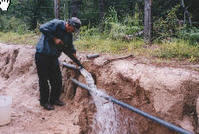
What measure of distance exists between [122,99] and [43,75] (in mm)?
1439

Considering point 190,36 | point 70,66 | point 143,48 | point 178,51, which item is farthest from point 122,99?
point 190,36

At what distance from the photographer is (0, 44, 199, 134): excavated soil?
313 centimetres

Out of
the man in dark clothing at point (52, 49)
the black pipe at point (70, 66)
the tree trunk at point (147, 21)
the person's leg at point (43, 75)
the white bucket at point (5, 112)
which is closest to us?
the white bucket at point (5, 112)

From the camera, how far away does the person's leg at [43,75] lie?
13.6 ft

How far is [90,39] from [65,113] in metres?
2.49

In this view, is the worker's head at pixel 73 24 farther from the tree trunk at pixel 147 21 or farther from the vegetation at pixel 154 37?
the tree trunk at pixel 147 21

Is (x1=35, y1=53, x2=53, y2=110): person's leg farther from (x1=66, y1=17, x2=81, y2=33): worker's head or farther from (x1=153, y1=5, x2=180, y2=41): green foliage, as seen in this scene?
(x1=153, y1=5, x2=180, y2=41): green foliage

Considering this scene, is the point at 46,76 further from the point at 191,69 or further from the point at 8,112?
the point at 191,69

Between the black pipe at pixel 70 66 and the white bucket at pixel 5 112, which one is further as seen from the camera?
the black pipe at pixel 70 66

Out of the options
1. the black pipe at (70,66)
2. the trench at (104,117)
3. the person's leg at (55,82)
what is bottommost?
the trench at (104,117)

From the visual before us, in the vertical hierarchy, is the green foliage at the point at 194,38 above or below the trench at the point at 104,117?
above

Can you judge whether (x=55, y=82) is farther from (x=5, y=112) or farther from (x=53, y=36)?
(x=5, y=112)

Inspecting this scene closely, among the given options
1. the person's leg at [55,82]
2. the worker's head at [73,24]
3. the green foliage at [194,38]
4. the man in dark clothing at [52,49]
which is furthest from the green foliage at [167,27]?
the person's leg at [55,82]

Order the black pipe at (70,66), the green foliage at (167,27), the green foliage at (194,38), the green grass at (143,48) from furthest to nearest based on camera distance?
1. the green foliage at (167,27)
2. the green foliage at (194,38)
3. the black pipe at (70,66)
4. the green grass at (143,48)
